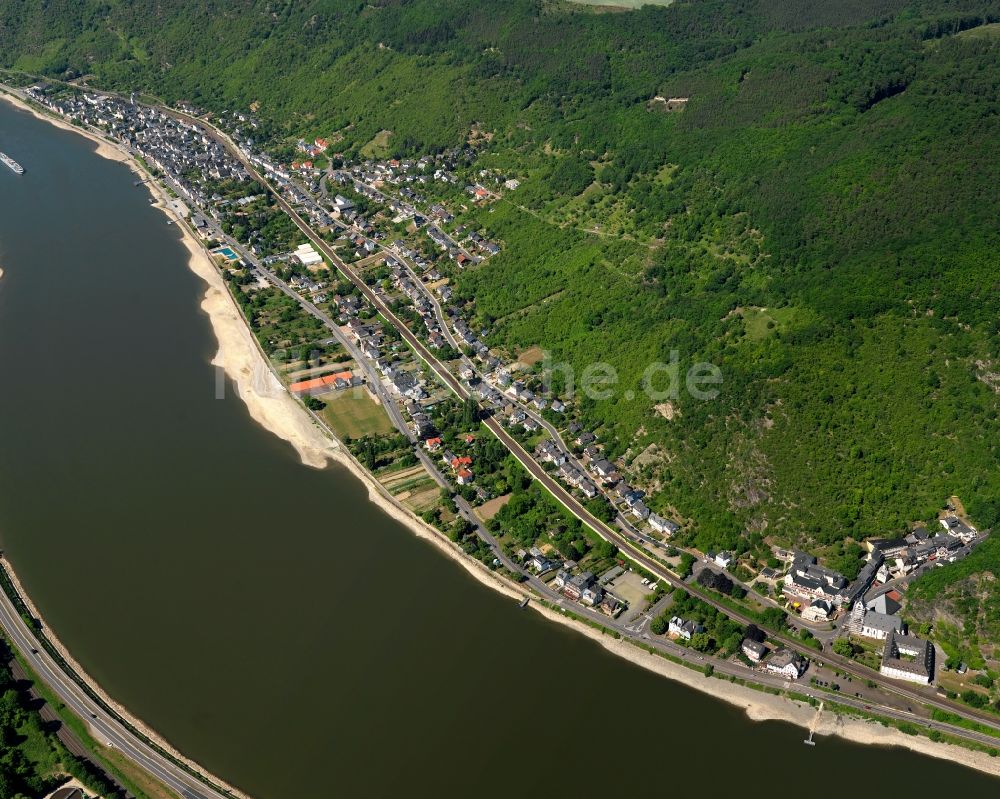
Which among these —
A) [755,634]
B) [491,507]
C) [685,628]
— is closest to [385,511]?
[491,507]

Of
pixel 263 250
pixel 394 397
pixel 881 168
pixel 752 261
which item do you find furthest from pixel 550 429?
pixel 263 250

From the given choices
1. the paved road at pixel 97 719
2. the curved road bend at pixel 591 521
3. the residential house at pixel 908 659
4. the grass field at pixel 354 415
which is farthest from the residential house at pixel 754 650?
the grass field at pixel 354 415

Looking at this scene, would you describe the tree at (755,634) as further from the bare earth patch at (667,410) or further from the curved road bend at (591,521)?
the bare earth patch at (667,410)

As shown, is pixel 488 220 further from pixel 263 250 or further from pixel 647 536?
pixel 647 536

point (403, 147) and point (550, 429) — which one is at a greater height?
point (403, 147)

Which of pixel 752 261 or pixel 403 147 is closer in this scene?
pixel 752 261

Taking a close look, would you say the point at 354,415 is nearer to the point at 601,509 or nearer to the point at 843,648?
the point at 601,509
